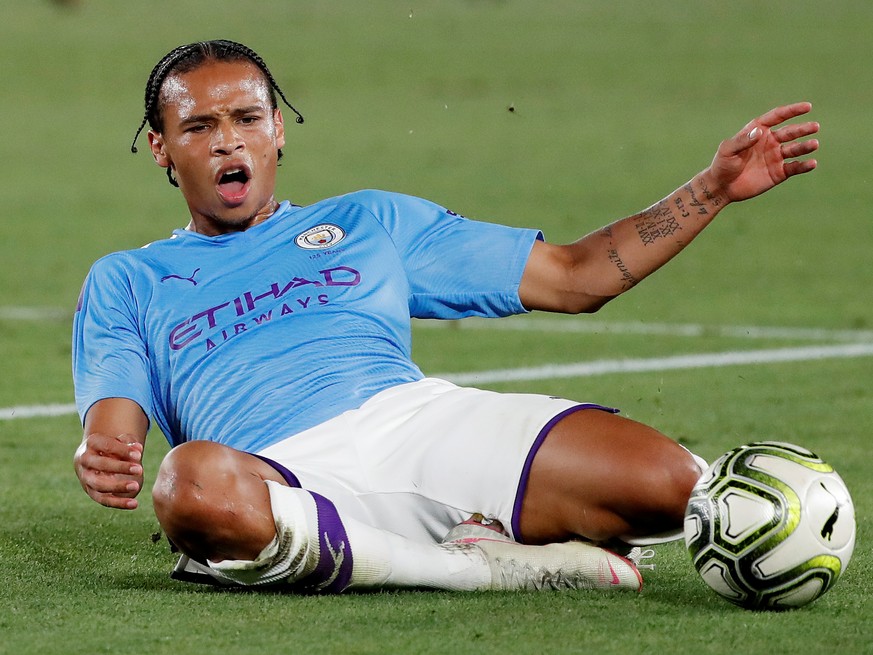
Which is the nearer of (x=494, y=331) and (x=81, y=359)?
(x=81, y=359)

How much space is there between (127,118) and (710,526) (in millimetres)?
22453

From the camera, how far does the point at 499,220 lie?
15750 mm

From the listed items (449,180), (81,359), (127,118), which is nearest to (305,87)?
(127,118)

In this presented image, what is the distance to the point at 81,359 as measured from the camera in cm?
507

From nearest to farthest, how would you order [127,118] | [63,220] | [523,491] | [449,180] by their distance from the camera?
1. [523,491]
2. [63,220]
3. [449,180]
4. [127,118]

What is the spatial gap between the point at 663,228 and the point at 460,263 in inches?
23.1

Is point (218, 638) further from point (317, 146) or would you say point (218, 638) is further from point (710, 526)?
point (317, 146)

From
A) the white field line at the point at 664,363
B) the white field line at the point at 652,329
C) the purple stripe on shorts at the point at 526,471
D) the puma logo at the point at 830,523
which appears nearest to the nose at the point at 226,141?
the purple stripe on shorts at the point at 526,471

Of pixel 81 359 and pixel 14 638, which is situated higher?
pixel 81 359

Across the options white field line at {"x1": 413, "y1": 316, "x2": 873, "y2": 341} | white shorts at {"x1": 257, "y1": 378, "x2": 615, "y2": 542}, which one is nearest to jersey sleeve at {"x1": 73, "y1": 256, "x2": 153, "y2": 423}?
white shorts at {"x1": 257, "y1": 378, "x2": 615, "y2": 542}

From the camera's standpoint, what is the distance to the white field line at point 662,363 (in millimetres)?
8914

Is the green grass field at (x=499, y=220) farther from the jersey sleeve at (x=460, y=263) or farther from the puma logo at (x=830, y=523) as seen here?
the jersey sleeve at (x=460, y=263)

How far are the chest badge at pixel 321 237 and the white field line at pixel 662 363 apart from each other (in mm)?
3397

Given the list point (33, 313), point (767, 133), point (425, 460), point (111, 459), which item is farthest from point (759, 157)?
point (33, 313)
